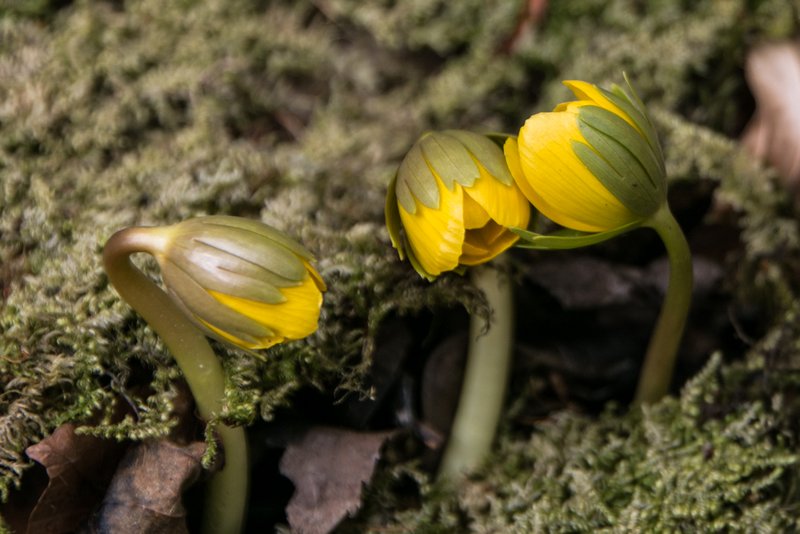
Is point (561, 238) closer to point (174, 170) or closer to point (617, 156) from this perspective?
point (617, 156)

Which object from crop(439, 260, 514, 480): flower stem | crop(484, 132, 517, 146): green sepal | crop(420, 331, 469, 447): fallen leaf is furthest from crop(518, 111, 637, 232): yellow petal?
crop(420, 331, 469, 447): fallen leaf

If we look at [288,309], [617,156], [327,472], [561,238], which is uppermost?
[617,156]

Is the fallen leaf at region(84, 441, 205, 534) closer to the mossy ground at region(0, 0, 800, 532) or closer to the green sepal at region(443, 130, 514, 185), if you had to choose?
the mossy ground at region(0, 0, 800, 532)

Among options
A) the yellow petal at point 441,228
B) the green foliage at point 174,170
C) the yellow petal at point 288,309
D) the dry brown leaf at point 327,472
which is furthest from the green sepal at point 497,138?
the dry brown leaf at point 327,472

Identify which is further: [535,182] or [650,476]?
[650,476]

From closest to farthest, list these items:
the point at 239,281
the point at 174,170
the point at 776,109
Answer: the point at 239,281, the point at 174,170, the point at 776,109

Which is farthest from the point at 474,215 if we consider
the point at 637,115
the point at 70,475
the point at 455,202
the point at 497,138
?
the point at 70,475
